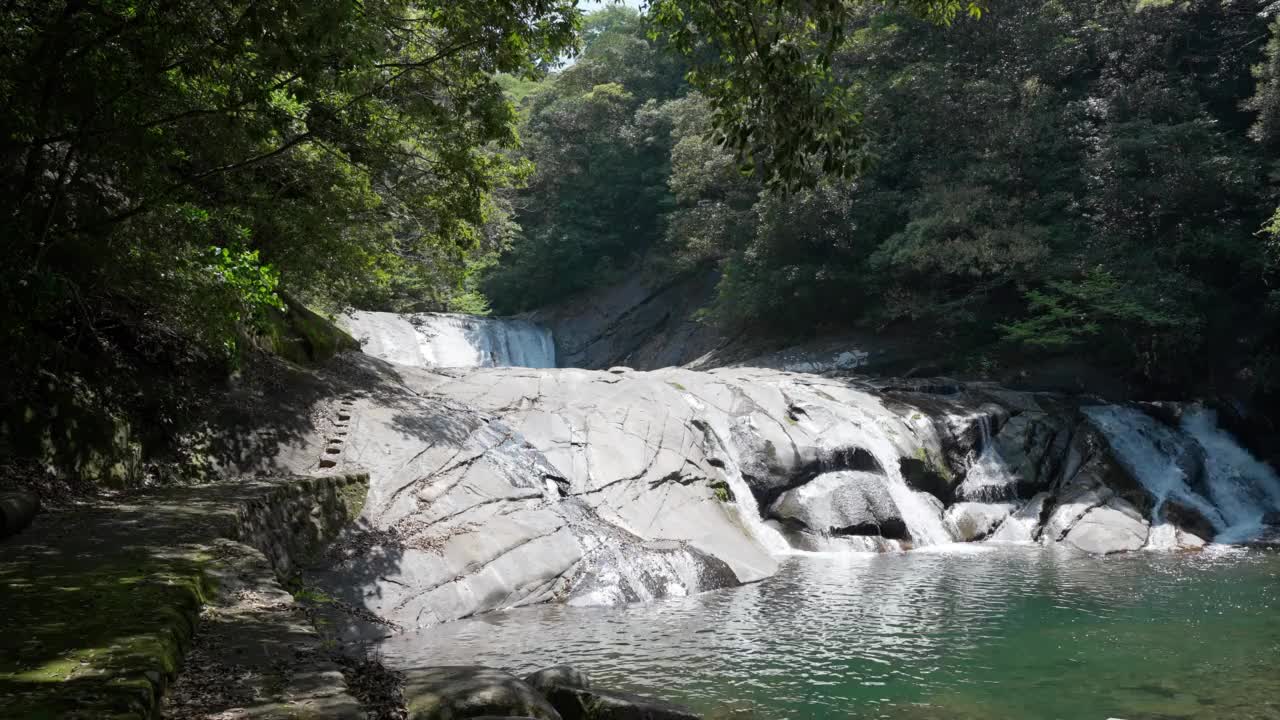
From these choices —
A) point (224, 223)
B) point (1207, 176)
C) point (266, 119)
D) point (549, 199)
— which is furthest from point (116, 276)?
point (549, 199)

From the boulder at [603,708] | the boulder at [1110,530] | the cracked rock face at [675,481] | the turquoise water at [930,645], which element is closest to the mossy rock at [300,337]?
the cracked rock face at [675,481]

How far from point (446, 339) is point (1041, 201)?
19262mm

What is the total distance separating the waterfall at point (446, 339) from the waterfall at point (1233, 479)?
18.1 meters

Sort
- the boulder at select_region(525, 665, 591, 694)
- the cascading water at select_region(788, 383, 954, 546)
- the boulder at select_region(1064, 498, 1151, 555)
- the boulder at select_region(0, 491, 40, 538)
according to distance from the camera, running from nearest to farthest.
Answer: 1. the boulder at select_region(0, 491, 40, 538)
2. the boulder at select_region(525, 665, 591, 694)
3. the boulder at select_region(1064, 498, 1151, 555)
4. the cascading water at select_region(788, 383, 954, 546)

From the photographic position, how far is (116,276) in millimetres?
7938

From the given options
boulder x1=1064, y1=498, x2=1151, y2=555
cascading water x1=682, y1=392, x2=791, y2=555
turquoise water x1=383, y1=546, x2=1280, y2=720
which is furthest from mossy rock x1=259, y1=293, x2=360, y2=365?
boulder x1=1064, y1=498, x2=1151, y2=555

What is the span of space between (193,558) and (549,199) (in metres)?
35.6

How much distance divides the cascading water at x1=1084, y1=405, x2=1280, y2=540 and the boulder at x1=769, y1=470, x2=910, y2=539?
17.8 ft

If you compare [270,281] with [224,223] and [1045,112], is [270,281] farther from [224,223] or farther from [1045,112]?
[1045,112]

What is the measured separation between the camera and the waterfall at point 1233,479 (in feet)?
56.5

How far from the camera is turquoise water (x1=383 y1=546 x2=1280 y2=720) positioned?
7.48m

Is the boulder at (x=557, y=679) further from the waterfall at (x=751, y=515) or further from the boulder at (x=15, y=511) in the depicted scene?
the waterfall at (x=751, y=515)

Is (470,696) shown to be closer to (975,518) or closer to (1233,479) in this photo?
(975,518)

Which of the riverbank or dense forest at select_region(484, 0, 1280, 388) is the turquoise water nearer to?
the riverbank
